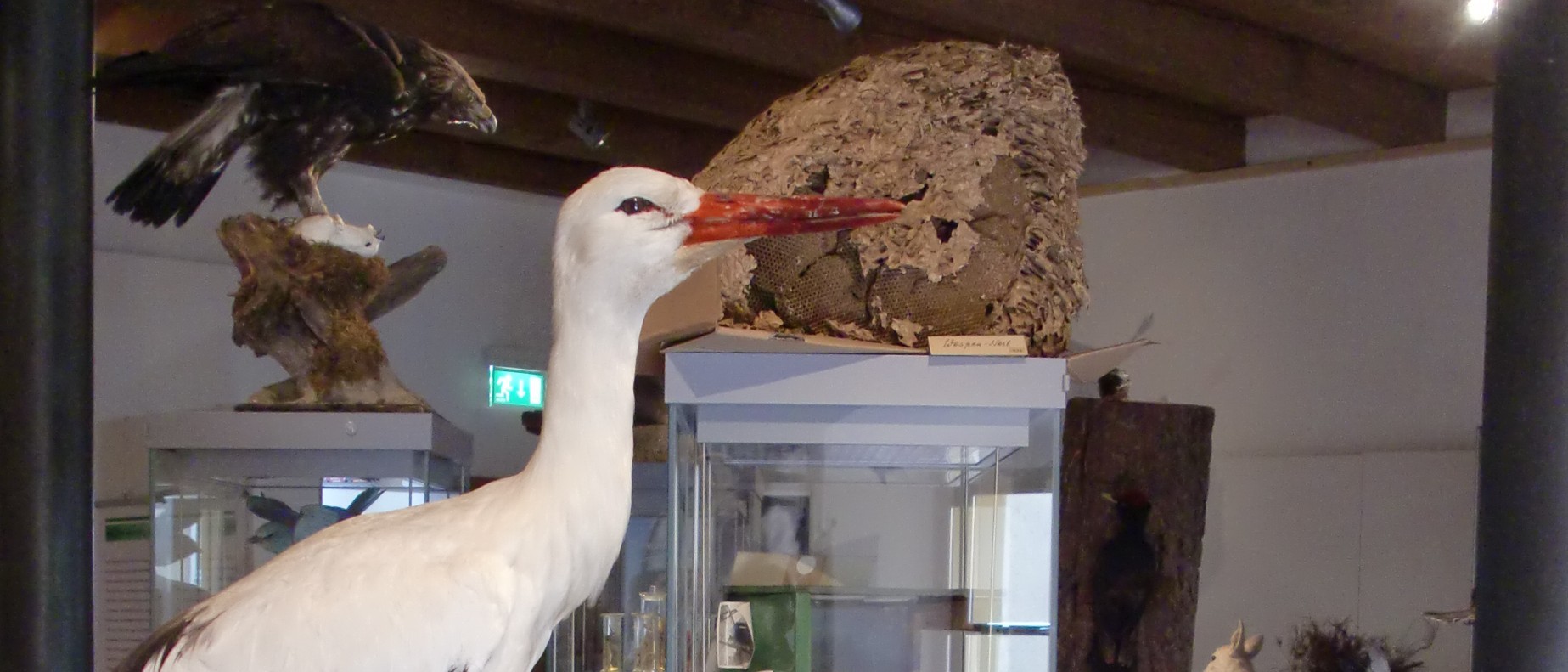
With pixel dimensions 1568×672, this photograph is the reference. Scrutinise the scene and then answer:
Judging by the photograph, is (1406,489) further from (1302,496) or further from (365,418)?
(365,418)

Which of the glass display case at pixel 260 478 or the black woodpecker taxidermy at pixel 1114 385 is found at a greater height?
the black woodpecker taxidermy at pixel 1114 385

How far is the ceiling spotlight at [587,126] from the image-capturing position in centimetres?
273

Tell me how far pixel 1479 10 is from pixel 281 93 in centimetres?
161

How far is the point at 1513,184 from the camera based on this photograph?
977 millimetres

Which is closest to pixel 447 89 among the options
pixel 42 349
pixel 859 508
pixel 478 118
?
pixel 478 118

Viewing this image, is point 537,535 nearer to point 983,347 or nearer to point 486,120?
point 983,347

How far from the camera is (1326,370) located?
2811mm

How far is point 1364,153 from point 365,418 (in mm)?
2192

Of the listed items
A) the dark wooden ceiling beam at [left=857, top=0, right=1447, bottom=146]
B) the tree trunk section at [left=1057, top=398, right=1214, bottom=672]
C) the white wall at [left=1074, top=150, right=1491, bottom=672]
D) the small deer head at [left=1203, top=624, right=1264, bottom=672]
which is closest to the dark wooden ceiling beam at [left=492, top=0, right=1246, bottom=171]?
the dark wooden ceiling beam at [left=857, top=0, right=1447, bottom=146]

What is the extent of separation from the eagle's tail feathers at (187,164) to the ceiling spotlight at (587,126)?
1.03 metres

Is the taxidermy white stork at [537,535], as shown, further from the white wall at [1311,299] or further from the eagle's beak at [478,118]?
the white wall at [1311,299]

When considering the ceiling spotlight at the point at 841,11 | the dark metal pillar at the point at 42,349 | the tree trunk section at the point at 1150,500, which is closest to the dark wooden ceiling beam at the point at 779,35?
Answer: the tree trunk section at the point at 1150,500

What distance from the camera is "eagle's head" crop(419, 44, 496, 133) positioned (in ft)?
6.22

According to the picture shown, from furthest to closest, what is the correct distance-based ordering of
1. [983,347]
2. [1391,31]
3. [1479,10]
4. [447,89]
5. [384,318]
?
[384,318] < [1391,31] < [447,89] < [1479,10] < [983,347]
